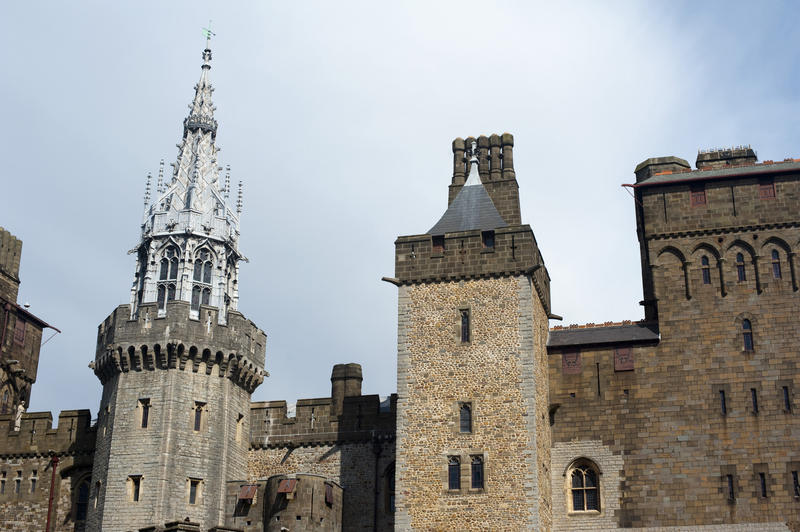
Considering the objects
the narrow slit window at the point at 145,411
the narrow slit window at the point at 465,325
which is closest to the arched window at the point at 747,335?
the narrow slit window at the point at 465,325

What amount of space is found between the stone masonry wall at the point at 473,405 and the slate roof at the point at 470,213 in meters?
3.33

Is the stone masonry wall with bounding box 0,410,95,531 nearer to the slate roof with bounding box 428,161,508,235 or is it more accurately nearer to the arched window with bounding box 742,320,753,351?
the slate roof with bounding box 428,161,508,235

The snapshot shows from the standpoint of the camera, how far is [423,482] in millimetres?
38875

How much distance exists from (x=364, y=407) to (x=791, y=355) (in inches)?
655

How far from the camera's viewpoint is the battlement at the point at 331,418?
44.6 meters

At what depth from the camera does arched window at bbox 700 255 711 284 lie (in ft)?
139

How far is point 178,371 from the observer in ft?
142

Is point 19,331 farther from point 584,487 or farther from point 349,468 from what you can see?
point 584,487

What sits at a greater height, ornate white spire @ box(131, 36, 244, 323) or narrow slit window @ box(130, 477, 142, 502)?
ornate white spire @ box(131, 36, 244, 323)

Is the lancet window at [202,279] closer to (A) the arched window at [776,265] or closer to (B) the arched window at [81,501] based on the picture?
(B) the arched window at [81,501]

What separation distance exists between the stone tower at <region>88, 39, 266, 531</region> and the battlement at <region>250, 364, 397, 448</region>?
0.91 metres

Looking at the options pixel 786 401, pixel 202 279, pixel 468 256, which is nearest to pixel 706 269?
pixel 786 401

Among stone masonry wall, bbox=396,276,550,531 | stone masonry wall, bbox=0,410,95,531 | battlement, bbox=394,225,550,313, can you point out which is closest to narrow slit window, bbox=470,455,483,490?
stone masonry wall, bbox=396,276,550,531

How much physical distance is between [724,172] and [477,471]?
1573cm
